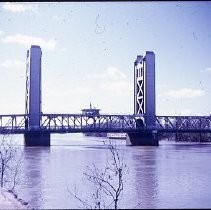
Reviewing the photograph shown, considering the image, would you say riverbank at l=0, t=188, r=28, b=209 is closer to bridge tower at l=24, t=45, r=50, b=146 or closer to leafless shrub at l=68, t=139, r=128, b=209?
leafless shrub at l=68, t=139, r=128, b=209

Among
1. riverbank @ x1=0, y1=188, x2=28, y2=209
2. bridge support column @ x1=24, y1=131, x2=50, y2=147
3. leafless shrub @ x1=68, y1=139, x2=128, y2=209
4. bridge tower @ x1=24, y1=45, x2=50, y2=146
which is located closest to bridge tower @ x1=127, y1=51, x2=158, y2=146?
bridge tower @ x1=24, y1=45, x2=50, y2=146

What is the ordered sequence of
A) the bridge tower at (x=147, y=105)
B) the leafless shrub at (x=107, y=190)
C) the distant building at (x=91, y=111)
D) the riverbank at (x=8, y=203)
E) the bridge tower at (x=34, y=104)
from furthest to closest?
the distant building at (x=91, y=111) → the bridge tower at (x=147, y=105) → the bridge tower at (x=34, y=104) → the riverbank at (x=8, y=203) → the leafless shrub at (x=107, y=190)

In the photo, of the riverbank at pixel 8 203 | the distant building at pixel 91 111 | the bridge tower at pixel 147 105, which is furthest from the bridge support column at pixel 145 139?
the riverbank at pixel 8 203

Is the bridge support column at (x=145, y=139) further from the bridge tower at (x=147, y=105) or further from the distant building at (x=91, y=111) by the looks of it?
the distant building at (x=91, y=111)

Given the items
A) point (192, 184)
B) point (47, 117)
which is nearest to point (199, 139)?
point (47, 117)

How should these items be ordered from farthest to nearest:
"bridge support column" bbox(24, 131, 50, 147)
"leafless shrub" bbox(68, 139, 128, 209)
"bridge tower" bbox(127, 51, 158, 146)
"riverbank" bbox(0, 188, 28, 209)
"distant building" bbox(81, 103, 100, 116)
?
"distant building" bbox(81, 103, 100, 116) < "bridge tower" bbox(127, 51, 158, 146) < "bridge support column" bbox(24, 131, 50, 147) < "riverbank" bbox(0, 188, 28, 209) < "leafless shrub" bbox(68, 139, 128, 209)

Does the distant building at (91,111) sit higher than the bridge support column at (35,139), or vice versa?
the distant building at (91,111)

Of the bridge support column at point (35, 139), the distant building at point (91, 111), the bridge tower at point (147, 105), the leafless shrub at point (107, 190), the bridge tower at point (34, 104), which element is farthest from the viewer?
the distant building at point (91, 111)

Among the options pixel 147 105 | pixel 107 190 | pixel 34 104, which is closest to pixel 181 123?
pixel 147 105
